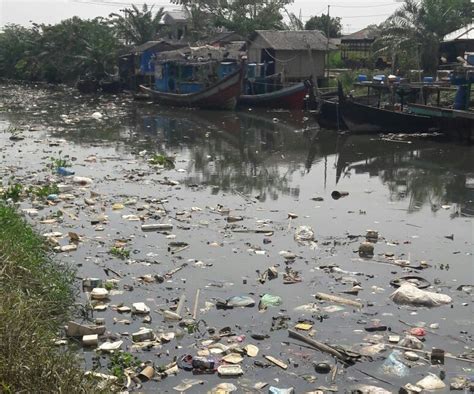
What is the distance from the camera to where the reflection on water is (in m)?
11.5

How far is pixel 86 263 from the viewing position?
6906mm

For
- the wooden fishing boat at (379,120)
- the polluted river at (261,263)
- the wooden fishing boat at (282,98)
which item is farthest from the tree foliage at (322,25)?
the polluted river at (261,263)

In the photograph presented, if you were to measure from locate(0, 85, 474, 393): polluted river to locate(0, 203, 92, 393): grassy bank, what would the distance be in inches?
11.0

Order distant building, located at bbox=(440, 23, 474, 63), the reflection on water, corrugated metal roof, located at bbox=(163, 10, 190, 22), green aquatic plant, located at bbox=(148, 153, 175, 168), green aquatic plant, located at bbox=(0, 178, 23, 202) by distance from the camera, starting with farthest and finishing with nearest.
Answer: corrugated metal roof, located at bbox=(163, 10, 190, 22), distant building, located at bbox=(440, 23, 474, 63), green aquatic plant, located at bbox=(148, 153, 175, 168), the reflection on water, green aquatic plant, located at bbox=(0, 178, 23, 202)

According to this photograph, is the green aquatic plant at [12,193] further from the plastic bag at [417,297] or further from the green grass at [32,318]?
the plastic bag at [417,297]

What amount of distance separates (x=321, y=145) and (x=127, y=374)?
42.7 feet

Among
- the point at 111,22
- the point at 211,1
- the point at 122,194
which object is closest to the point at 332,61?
the point at 211,1

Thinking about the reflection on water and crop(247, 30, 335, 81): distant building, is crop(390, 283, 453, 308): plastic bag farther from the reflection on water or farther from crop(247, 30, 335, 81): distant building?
crop(247, 30, 335, 81): distant building

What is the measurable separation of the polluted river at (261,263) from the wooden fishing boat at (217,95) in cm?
921

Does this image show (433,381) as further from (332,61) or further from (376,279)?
(332,61)

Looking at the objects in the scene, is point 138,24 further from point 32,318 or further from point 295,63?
point 32,318

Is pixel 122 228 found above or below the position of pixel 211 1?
below

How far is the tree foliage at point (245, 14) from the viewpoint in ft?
110

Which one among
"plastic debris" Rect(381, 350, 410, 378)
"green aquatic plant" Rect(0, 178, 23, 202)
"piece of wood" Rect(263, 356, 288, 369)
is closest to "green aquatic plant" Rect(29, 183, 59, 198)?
"green aquatic plant" Rect(0, 178, 23, 202)
